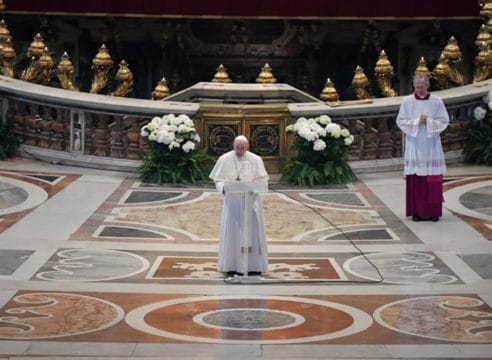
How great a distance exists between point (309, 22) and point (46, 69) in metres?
6.08

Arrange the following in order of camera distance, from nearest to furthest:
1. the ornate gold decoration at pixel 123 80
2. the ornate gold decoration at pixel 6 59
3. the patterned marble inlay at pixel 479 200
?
the patterned marble inlay at pixel 479 200, the ornate gold decoration at pixel 6 59, the ornate gold decoration at pixel 123 80

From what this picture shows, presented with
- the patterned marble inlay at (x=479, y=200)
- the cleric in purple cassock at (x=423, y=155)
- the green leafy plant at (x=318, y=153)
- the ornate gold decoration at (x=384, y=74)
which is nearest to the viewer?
→ the cleric in purple cassock at (x=423, y=155)

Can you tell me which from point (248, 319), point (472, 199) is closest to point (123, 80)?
point (472, 199)

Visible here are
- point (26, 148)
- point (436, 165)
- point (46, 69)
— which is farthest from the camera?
point (46, 69)

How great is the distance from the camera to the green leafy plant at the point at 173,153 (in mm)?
21078

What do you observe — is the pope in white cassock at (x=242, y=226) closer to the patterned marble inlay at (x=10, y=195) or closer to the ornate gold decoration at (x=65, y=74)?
the patterned marble inlay at (x=10, y=195)

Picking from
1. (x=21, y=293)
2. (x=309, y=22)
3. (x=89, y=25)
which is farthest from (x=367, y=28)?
(x=21, y=293)

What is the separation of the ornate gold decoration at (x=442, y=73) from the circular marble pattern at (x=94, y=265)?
931cm

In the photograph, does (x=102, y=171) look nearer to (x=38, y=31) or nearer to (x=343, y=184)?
(x=343, y=184)

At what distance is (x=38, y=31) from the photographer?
2955cm

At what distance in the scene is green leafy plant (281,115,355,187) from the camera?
2111 cm

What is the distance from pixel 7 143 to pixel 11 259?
6.11 metres

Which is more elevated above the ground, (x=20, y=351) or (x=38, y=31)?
(x=38, y=31)

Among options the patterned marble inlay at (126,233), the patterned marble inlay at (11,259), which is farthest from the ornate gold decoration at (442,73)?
the patterned marble inlay at (11,259)
